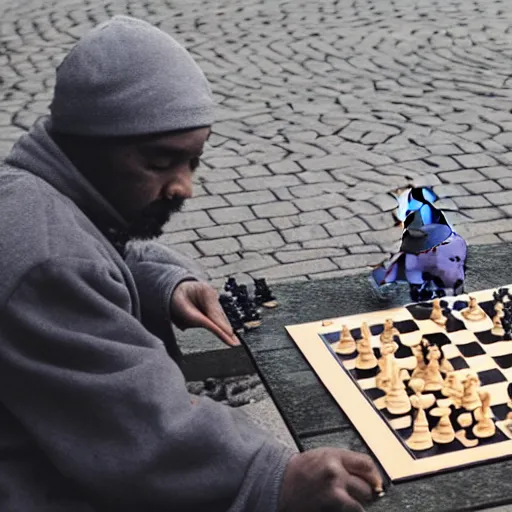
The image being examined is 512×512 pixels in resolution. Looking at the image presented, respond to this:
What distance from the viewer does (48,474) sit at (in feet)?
6.39

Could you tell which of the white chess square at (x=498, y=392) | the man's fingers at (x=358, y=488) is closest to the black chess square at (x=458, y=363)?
the white chess square at (x=498, y=392)

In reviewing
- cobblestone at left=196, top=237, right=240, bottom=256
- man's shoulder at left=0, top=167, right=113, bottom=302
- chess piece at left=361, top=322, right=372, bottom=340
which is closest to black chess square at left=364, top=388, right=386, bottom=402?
chess piece at left=361, top=322, right=372, bottom=340

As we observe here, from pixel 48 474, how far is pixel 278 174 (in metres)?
4.14

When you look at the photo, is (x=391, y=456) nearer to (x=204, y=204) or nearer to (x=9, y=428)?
(x=9, y=428)

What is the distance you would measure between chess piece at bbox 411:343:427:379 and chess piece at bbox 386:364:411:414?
0.29 ft

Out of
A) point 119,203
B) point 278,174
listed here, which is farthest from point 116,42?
point 278,174

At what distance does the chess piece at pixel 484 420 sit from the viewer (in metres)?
2.17

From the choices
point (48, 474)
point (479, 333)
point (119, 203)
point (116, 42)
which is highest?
point (116, 42)

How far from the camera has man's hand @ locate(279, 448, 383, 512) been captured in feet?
5.98

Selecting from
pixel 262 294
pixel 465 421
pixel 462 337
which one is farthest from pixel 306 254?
pixel 465 421

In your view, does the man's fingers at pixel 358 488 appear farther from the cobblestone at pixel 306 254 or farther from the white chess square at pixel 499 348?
the cobblestone at pixel 306 254

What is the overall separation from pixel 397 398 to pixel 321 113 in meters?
4.80

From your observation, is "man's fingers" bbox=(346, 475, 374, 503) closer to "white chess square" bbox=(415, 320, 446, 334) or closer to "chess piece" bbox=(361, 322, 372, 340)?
"chess piece" bbox=(361, 322, 372, 340)

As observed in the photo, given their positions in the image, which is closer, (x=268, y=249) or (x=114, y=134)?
(x=114, y=134)
